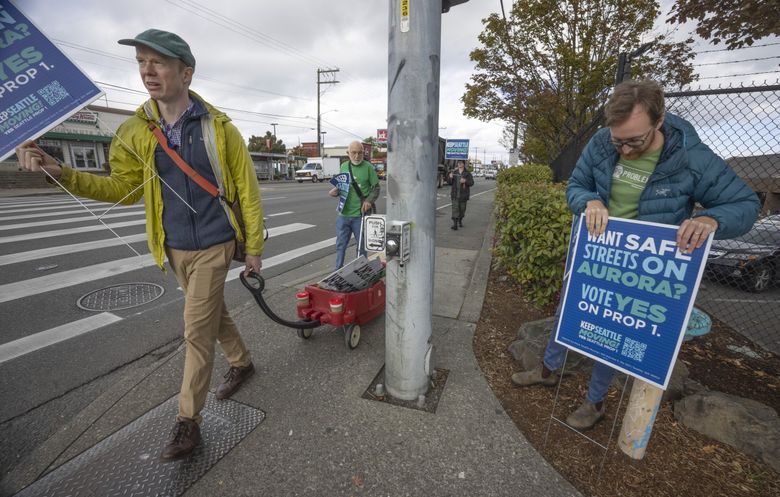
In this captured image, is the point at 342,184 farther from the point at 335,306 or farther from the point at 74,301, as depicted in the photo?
the point at 74,301

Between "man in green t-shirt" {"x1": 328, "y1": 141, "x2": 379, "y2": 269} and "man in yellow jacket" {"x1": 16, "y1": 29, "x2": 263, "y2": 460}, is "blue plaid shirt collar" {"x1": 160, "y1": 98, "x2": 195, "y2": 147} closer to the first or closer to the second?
"man in yellow jacket" {"x1": 16, "y1": 29, "x2": 263, "y2": 460}

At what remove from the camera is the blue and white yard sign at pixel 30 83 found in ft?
5.26

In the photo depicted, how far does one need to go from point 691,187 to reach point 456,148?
23716 mm

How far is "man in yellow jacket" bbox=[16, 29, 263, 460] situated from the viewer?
6.94 ft

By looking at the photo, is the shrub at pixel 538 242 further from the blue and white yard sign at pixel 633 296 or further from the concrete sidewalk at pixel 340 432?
the blue and white yard sign at pixel 633 296

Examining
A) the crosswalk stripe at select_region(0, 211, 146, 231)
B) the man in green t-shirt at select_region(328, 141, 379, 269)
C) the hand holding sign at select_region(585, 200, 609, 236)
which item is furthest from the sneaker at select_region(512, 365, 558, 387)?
the crosswalk stripe at select_region(0, 211, 146, 231)

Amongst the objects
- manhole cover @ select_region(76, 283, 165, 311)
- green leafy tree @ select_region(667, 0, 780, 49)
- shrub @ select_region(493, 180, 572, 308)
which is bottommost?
manhole cover @ select_region(76, 283, 165, 311)

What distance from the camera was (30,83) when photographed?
5.48ft

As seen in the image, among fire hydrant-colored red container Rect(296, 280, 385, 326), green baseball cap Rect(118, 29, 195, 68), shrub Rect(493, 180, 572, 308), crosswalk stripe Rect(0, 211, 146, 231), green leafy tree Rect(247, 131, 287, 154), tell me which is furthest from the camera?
green leafy tree Rect(247, 131, 287, 154)

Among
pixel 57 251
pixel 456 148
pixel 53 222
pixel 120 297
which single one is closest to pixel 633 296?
pixel 120 297

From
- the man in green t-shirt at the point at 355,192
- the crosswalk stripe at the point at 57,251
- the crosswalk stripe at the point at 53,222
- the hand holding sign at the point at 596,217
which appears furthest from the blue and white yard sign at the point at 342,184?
the crosswalk stripe at the point at 53,222

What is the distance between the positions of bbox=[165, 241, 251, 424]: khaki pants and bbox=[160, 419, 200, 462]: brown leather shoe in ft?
0.15

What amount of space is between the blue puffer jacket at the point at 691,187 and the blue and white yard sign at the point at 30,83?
9.41ft

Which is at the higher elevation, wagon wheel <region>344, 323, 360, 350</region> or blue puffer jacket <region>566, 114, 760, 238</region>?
blue puffer jacket <region>566, 114, 760, 238</region>
